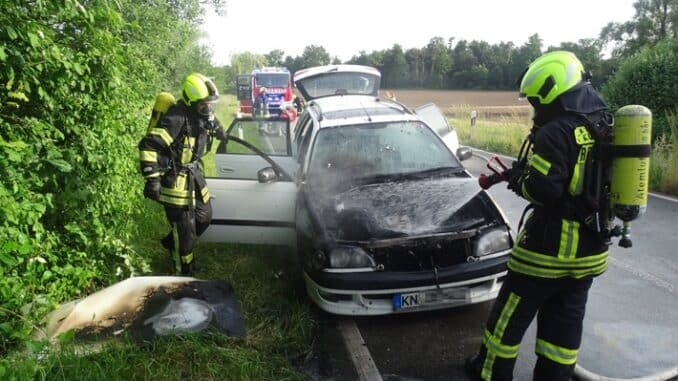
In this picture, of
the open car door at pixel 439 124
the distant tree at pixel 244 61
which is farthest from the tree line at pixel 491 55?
the open car door at pixel 439 124

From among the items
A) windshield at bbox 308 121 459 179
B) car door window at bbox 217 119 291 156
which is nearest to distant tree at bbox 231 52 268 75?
car door window at bbox 217 119 291 156

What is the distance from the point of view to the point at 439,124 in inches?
285

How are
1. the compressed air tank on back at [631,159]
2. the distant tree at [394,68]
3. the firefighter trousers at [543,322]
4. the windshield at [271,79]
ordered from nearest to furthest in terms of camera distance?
the compressed air tank on back at [631,159] < the firefighter trousers at [543,322] < the windshield at [271,79] < the distant tree at [394,68]

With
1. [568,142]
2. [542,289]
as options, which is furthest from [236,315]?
[568,142]

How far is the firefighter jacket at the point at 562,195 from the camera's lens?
2.39 meters

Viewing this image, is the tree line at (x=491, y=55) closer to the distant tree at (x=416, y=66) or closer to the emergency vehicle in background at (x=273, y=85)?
the distant tree at (x=416, y=66)

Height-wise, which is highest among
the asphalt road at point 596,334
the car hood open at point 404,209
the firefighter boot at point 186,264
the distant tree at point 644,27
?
the distant tree at point 644,27

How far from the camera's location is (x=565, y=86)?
2.45 m

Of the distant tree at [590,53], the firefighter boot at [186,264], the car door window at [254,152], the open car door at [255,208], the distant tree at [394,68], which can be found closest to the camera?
the firefighter boot at [186,264]

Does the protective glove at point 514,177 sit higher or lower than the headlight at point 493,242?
higher

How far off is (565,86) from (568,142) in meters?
0.30

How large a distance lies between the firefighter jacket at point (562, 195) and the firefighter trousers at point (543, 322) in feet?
0.31

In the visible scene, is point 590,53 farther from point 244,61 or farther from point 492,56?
point 244,61

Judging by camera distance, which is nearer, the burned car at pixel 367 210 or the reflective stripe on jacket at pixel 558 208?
the reflective stripe on jacket at pixel 558 208
